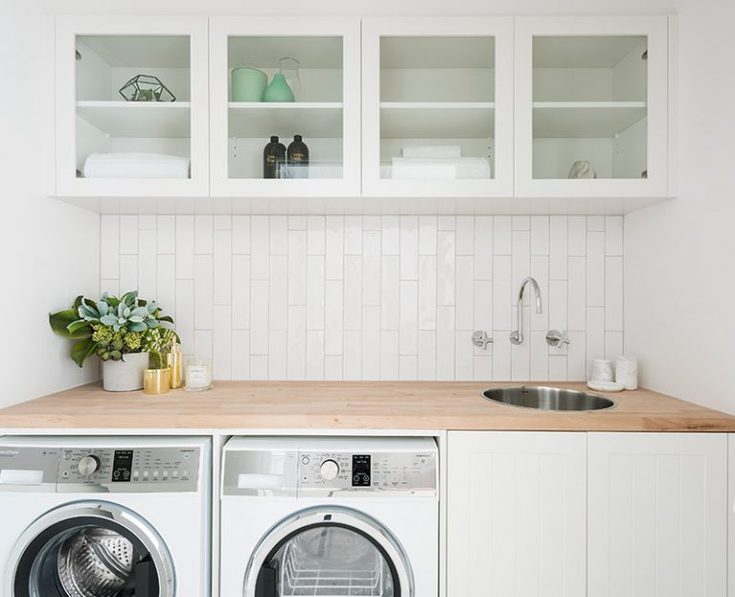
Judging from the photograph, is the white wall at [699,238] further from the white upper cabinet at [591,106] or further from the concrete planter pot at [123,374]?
the concrete planter pot at [123,374]

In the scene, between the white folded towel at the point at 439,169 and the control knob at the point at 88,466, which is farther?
the white folded towel at the point at 439,169

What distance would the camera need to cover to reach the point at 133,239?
2.15 meters

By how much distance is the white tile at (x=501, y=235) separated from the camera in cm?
213

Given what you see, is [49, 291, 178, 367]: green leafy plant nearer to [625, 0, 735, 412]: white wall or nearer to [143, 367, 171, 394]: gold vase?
[143, 367, 171, 394]: gold vase

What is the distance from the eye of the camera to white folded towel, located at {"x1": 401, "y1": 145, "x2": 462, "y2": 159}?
1.79m

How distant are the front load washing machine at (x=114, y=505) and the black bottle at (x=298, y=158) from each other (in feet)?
3.27

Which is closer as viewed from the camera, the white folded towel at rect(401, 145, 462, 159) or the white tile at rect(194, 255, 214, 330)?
the white folded towel at rect(401, 145, 462, 159)

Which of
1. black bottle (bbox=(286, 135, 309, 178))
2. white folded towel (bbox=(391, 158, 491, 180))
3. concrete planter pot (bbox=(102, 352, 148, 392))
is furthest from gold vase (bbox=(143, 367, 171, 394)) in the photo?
white folded towel (bbox=(391, 158, 491, 180))

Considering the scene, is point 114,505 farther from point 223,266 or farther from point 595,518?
point 595,518

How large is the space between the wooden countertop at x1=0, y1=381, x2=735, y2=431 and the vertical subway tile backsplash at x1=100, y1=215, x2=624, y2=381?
1.39 feet

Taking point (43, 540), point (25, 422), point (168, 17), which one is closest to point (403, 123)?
point (168, 17)

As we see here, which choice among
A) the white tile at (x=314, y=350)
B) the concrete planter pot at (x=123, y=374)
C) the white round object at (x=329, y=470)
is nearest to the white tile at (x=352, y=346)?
the white tile at (x=314, y=350)

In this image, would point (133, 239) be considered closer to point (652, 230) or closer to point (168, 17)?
point (168, 17)

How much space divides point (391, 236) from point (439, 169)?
17.4 inches
